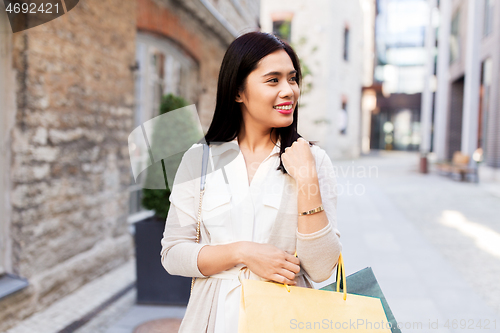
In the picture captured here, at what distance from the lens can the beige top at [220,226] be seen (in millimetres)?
1238

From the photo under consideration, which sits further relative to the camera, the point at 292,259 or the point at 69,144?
the point at 69,144

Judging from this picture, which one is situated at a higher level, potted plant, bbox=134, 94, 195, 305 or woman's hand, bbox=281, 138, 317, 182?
woman's hand, bbox=281, 138, 317, 182

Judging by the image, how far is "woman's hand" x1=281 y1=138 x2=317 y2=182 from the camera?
119cm

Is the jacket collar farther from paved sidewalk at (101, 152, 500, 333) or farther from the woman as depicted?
paved sidewalk at (101, 152, 500, 333)

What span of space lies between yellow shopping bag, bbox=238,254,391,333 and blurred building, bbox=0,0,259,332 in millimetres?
2431

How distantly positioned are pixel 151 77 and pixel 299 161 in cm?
433

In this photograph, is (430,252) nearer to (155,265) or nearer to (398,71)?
(155,265)

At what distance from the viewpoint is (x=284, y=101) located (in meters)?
1.26

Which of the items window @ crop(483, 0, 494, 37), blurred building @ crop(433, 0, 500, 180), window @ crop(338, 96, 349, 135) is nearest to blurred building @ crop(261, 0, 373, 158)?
window @ crop(338, 96, 349, 135)

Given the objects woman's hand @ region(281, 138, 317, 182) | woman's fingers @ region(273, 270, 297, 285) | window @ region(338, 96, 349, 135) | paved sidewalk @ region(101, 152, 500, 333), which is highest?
window @ region(338, 96, 349, 135)

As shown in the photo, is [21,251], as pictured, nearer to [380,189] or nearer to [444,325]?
[444,325]

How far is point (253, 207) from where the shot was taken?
127 centimetres

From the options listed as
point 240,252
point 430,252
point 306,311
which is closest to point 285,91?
point 240,252

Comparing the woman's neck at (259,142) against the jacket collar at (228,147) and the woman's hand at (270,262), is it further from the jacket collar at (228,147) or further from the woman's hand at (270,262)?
the woman's hand at (270,262)
